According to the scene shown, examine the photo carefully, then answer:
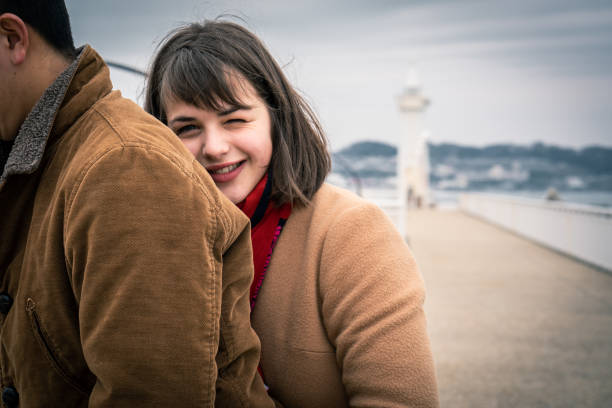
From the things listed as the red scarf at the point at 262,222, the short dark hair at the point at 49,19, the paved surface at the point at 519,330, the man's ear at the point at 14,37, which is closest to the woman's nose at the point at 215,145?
the red scarf at the point at 262,222

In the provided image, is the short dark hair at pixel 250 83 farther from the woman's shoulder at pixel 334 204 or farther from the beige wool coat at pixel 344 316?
the beige wool coat at pixel 344 316

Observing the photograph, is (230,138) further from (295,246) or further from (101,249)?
(101,249)

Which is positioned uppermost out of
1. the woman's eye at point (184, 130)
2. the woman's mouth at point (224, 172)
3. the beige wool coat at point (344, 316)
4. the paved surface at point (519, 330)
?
the woman's eye at point (184, 130)

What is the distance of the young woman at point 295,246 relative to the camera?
1.46 meters

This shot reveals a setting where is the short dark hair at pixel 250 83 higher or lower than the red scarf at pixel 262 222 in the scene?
higher

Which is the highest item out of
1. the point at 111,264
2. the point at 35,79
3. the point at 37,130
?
the point at 35,79

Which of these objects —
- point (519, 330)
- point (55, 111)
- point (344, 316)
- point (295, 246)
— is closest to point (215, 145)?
point (295, 246)

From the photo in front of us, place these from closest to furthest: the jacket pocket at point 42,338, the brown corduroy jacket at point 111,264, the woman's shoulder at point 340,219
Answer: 1. the brown corduroy jacket at point 111,264
2. the jacket pocket at point 42,338
3. the woman's shoulder at point 340,219

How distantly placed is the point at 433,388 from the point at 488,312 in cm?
443

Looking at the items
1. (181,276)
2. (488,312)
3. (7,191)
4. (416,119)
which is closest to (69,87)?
(7,191)

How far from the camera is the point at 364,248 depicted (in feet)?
5.03

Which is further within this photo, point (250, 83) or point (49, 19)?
point (250, 83)

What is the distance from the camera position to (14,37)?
3.76 ft

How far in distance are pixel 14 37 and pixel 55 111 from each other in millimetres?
214
